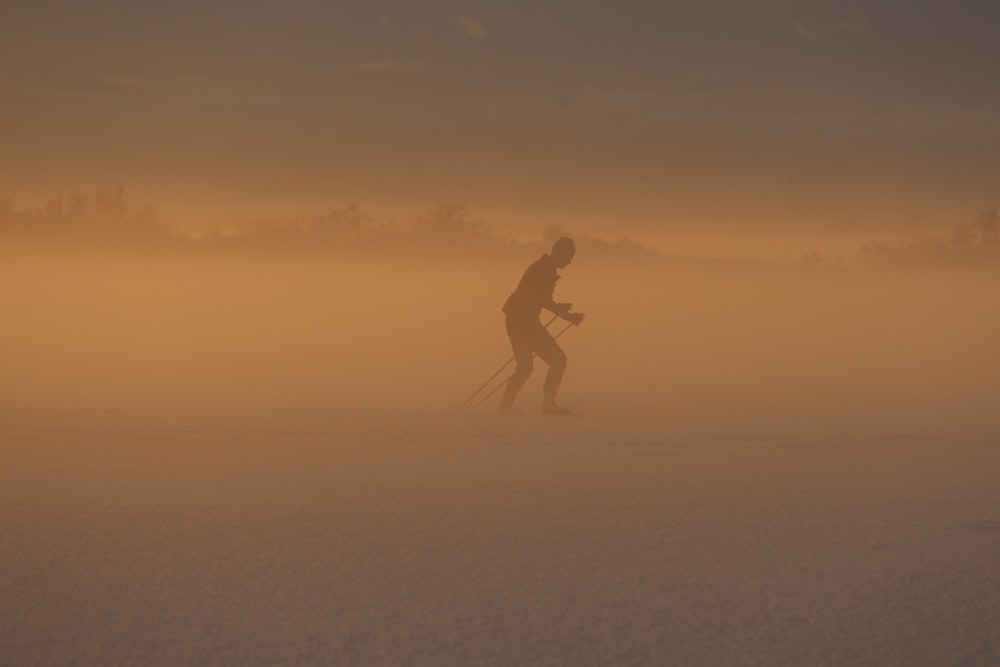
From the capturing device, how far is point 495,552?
6688mm

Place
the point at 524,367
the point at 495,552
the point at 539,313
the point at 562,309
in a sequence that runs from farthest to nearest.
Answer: the point at 524,367, the point at 539,313, the point at 562,309, the point at 495,552

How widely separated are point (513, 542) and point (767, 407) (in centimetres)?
855

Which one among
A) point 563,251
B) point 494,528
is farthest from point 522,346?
point 494,528

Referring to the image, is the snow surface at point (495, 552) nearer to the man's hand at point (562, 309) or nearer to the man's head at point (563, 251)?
the man's hand at point (562, 309)

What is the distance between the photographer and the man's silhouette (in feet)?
43.0

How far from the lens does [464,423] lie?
12.2 meters

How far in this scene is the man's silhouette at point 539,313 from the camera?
13.1 meters

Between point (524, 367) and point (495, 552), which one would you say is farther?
point (524, 367)

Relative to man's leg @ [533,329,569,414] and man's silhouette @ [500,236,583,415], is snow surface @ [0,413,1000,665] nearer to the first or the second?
man's leg @ [533,329,569,414]

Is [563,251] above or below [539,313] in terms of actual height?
above

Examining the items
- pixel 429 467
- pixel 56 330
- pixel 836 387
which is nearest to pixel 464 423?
pixel 429 467

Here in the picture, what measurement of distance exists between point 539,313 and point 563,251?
724 millimetres

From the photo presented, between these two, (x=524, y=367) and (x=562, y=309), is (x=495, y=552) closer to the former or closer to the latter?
(x=562, y=309)

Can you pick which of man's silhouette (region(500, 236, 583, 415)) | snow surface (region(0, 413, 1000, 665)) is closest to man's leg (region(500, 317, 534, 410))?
man's silhouette (region(500, 236, 583, 415))
